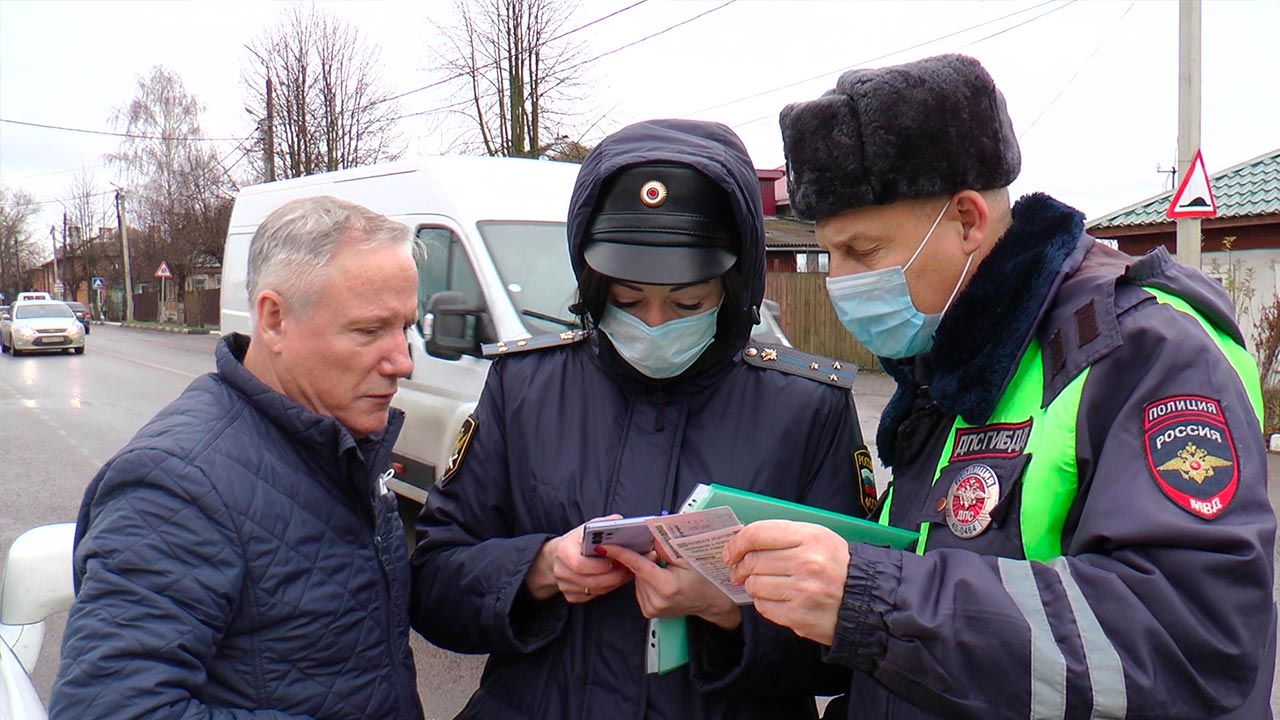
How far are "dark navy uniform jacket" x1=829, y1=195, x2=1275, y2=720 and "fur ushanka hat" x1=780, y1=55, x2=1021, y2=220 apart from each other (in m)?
0.26

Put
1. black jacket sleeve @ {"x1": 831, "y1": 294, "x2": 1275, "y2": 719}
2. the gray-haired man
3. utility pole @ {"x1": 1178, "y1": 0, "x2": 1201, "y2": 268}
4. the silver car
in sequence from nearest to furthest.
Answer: black jacket sleeve @ {"x1": 831, "y1": 294, "x2": 1275, "y2": 719}, the gray-haired man, utility pole @ {"x1": 1178, "y1": 0, "x2": 1201, "y2": 268}, the silver car

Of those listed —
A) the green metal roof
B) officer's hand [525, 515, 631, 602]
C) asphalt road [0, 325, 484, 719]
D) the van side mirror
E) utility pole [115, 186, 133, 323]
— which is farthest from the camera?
utility pole [115, 186, 133, 323]

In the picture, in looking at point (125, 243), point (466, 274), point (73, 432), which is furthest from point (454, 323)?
point (125, 243)

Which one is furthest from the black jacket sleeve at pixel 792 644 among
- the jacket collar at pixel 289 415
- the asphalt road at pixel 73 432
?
the asphalt road at pixel 73 432

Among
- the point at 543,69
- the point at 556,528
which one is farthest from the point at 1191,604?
the point at 543,69

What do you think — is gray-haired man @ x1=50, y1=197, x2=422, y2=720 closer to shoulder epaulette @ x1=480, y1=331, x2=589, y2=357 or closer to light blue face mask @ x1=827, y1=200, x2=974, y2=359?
shoulder epaulette @ x1=480, y1=331, x2=589, y2=357

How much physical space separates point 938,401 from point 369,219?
40.3 inches

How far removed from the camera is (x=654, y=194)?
71.8 inches

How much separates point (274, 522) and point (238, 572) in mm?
113

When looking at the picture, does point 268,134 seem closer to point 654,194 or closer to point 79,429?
point 79,429

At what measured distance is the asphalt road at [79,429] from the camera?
14.4 ft

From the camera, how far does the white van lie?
16.8 feet

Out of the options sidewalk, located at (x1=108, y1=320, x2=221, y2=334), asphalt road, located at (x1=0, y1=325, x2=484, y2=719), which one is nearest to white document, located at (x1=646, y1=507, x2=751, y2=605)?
asphalt road, located at (x1=0, y1=325, x2=484, y2=719)

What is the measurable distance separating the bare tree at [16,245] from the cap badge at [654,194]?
76.5 meters
